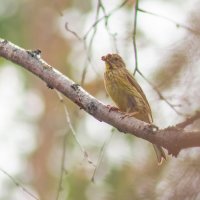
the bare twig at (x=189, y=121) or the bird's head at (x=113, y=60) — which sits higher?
the bird's head at (x=113, y=60)

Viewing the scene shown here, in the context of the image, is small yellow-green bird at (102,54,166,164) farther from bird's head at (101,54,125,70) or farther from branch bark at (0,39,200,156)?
branch bark at (0,39,200,156)

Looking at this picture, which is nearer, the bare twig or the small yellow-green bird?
the bare twig

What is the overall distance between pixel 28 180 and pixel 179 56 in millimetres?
11267

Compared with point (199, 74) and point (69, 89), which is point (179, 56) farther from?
point (69, 89)

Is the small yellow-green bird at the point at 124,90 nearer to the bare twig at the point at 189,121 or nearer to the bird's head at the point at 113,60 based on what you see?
the bird's head at the point at 113,60

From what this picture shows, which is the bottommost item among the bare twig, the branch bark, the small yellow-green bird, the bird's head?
the bare twig

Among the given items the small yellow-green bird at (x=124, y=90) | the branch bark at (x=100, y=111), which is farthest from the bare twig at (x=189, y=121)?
the small yellow-green bird at (x=124, y=90)

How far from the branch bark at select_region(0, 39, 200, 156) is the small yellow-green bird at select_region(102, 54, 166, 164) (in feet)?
2.43

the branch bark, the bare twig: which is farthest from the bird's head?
the bare twig

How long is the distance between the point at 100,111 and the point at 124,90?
1329 millimetres

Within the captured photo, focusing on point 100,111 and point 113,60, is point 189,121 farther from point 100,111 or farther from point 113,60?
point 113,60

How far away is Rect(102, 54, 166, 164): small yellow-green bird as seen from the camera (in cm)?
465

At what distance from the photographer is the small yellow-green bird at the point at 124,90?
465cm

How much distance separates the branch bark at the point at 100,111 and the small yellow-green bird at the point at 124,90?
742 mm
